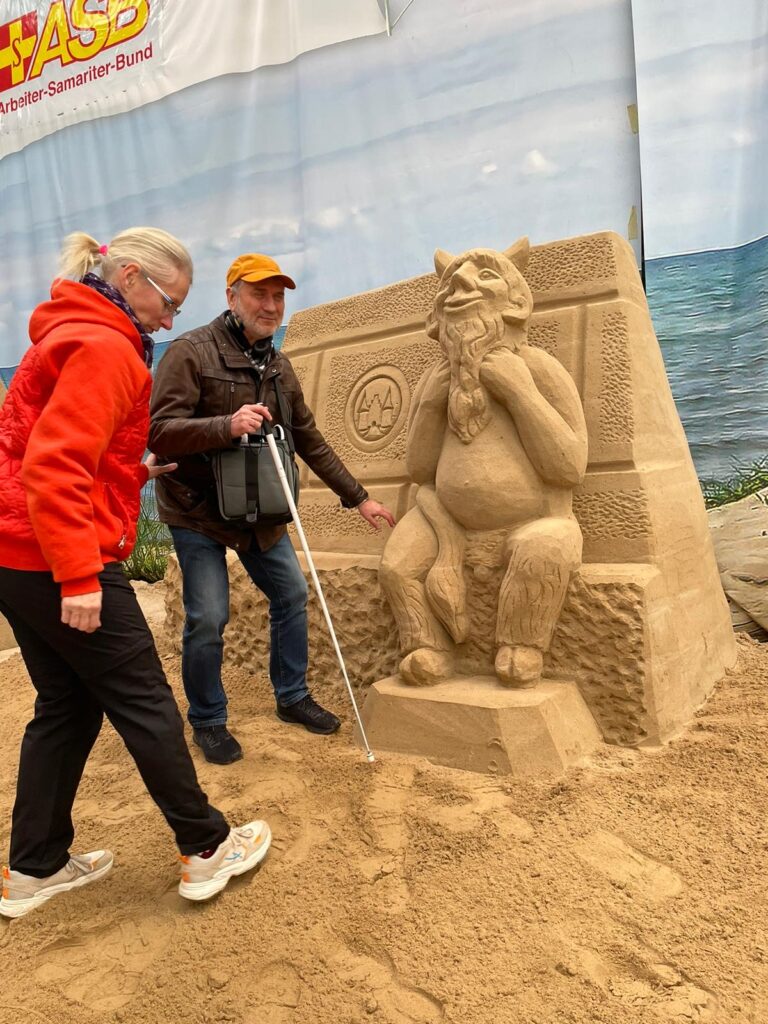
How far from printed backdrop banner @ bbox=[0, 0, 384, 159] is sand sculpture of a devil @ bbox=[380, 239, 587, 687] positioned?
10.6 ft

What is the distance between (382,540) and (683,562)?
1.18 m

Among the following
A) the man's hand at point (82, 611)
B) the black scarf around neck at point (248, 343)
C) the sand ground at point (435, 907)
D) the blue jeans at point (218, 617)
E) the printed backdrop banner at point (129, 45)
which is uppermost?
the printed backdrop banner at point (129, 45)

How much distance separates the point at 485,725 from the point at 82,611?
124 cm

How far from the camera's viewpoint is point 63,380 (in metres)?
1.50

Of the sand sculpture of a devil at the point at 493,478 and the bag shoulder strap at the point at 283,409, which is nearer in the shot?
the sand sculpture of a devil at the point at 493,478

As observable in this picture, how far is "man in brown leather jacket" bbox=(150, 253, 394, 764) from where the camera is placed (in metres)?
2.26

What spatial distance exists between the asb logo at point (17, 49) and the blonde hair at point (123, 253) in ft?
18.8

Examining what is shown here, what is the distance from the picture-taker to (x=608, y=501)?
260 centimetres

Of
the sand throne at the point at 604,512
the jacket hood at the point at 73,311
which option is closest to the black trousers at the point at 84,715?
the jacket hood at the point at 73,311

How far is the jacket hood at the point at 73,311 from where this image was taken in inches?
62.0

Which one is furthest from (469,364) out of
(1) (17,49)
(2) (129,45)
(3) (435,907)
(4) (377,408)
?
(1) (17,49)

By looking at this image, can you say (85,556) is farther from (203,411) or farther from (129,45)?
(129,45)

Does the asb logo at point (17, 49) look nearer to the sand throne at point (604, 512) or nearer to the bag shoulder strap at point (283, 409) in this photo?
the sand throne at point (604, 512)

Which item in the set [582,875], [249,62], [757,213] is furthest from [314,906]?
[249,62]
